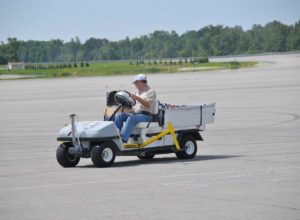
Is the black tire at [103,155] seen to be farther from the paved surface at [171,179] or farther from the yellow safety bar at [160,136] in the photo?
the yellow safety bar at [160,136]

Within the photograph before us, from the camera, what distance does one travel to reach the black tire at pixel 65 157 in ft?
58.1

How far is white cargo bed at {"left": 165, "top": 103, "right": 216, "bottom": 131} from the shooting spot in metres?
18.7

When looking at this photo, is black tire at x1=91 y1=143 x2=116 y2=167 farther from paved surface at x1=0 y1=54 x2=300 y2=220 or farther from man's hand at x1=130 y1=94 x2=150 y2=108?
man's hand at x1=130 y1=94 x2=150 y2=108

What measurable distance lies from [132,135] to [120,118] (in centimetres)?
40

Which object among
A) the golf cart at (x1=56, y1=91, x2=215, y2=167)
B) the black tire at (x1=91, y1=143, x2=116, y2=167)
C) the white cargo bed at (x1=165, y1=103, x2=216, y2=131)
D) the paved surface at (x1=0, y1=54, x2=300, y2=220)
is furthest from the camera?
the white cargo bed at (x1=165, y1=103, x2=216, y2=131)

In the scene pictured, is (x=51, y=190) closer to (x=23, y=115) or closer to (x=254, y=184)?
(x=254, y=184)

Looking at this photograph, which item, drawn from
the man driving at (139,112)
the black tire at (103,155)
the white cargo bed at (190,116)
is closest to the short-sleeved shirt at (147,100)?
the man driving at (139,112)

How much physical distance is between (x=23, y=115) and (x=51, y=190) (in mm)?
22073

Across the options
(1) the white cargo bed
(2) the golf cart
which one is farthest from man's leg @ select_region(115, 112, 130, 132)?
(1) the white cargo bed

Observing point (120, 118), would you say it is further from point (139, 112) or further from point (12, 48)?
point (12, 48)

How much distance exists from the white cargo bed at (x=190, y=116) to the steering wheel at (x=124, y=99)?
0.68 m

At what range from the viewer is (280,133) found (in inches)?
945

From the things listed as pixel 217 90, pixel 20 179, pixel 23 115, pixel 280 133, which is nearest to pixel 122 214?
pixel 20 179

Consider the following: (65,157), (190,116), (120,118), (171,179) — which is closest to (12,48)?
(190,116)
